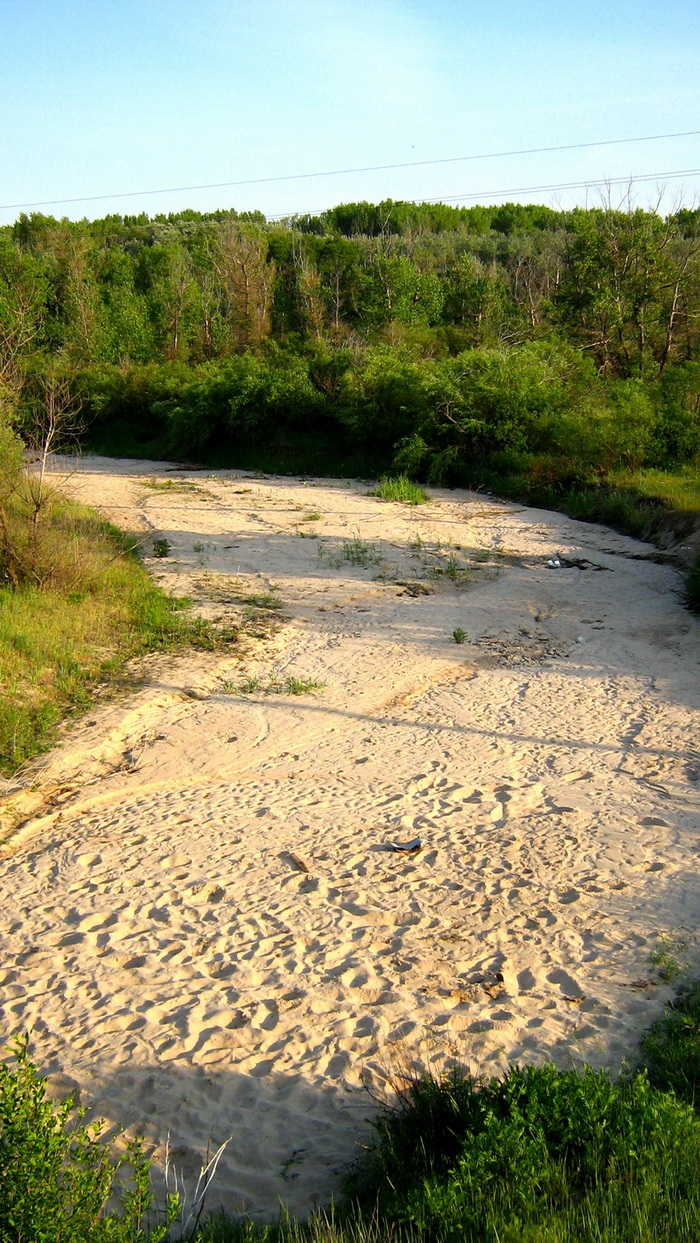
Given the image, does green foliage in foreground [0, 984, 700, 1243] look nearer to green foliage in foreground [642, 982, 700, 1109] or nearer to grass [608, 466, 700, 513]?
green foliage in foreground [642, 982, 700, 1109]

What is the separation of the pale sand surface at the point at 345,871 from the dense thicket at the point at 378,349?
20.2ft

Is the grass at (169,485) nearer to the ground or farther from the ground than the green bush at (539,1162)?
nearer to the ground

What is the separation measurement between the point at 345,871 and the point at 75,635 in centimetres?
512

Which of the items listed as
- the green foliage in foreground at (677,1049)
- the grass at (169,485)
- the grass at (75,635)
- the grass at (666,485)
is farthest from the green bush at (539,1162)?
the grass at (169,485)

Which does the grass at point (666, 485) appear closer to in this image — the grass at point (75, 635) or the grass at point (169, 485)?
the grass at point (75, 635)

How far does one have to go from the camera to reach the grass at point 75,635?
8656mm

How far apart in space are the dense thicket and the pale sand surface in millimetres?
6143

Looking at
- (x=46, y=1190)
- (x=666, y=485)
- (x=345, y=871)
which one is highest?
(x=666, y=485)

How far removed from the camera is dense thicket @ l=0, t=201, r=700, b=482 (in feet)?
69.6

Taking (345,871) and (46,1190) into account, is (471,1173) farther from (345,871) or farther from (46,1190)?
(345,871)

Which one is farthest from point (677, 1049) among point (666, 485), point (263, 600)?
point (666, 485)

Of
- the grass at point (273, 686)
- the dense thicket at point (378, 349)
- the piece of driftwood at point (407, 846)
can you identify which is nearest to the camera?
the piece of driftwood at point (407, 846)

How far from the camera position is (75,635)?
10328 mm

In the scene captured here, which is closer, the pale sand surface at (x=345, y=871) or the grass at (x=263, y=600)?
the pale sand surface at (x=345, y=871)
